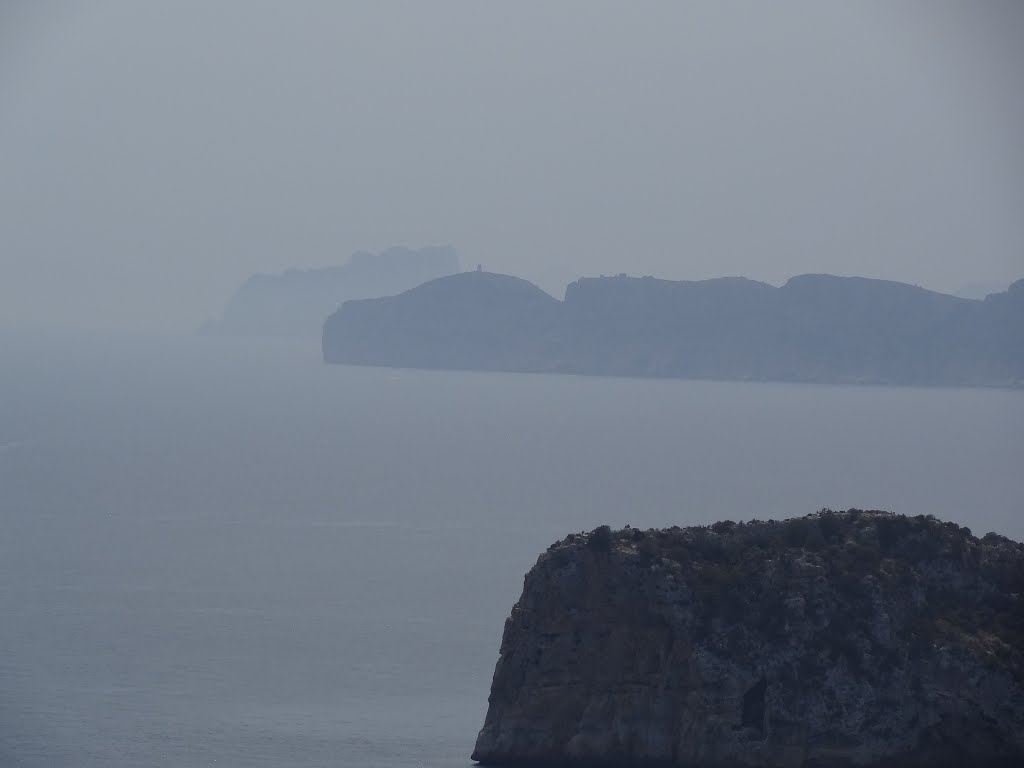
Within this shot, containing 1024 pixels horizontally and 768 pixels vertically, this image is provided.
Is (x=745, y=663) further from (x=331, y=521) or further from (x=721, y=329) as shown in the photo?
(x=721, y=329)

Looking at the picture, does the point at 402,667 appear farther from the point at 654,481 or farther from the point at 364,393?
the point at 364,393

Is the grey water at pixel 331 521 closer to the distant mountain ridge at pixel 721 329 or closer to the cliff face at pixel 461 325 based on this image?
the distant mountain ridge at pixel 721 329

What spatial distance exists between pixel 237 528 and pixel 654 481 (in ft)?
75.6

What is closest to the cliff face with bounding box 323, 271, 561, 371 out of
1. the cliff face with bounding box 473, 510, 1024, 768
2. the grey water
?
the grey water

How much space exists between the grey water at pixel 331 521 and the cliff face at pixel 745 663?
2102 mm

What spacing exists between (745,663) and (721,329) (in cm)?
15187

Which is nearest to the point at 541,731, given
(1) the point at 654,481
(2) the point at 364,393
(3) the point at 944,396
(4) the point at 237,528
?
(4) the point at 237,528

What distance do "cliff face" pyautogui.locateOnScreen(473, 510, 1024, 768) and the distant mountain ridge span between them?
148 meters

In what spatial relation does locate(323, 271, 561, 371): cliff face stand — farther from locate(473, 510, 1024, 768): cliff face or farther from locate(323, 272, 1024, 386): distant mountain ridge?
locate(473, 510, 1024, 768): cliff face

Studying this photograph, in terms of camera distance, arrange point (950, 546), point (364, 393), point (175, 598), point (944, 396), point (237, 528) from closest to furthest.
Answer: point (950, 546) < point (175, 598) < point (237, 528) < point (364, 393) < point (944, 396)

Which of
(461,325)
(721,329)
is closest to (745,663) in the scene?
(721,329)

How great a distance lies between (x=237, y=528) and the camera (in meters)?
50.6

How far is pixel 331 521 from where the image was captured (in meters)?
53.0

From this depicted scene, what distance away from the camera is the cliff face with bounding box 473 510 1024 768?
20656 mm
